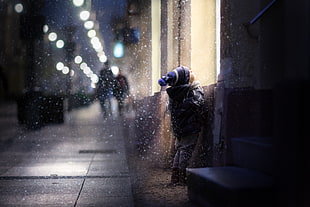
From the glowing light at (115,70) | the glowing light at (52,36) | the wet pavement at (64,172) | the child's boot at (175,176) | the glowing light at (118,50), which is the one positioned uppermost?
the glowing light at (52,36)

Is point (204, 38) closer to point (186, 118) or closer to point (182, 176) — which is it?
point (186, 118)

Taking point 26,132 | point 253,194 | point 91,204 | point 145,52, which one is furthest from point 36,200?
point 26,132

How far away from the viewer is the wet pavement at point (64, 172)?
531 cm

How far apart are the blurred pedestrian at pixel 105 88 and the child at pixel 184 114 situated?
24.2 feet

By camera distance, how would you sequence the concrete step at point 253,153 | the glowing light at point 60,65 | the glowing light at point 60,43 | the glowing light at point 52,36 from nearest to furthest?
1. the concrete step at point 253,153
2. the glowing light at point 60,43
3. the glowing light at point 52,36
4. the glowing light at point 60,65

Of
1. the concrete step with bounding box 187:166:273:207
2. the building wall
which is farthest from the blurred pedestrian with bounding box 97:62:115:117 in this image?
the concrete step with bounding box 187:166:273:207

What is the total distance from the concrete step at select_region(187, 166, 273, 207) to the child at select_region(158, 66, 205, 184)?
1.10 meters

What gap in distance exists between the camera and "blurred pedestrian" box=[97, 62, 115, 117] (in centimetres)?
1362

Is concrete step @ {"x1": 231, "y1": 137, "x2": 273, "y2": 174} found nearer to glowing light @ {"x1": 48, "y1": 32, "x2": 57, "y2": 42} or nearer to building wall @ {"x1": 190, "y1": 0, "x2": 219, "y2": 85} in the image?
building wall @ {"x1": 190, "y1": 0, "x2": 219, "y2": 85}

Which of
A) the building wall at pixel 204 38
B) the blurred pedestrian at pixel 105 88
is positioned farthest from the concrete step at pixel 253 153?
the blurred pedestrian at pixel 105 88

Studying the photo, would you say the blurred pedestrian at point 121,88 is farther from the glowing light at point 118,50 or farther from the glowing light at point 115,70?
the glowing light at point 118,50

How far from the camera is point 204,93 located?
21.7ft

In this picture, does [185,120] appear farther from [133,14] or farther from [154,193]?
[133,14]

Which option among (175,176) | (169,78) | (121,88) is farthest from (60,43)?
(175,176)
